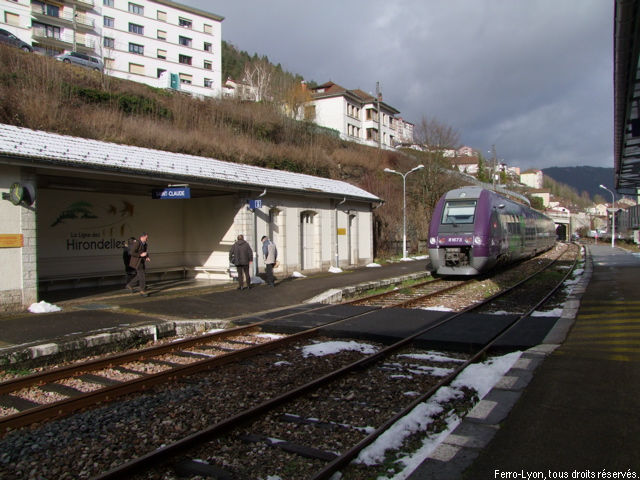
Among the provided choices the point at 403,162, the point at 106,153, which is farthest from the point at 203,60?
the point at 106,153

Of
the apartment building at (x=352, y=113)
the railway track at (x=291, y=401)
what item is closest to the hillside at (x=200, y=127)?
the railway track at (x=291, y=401)

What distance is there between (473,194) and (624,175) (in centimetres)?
791

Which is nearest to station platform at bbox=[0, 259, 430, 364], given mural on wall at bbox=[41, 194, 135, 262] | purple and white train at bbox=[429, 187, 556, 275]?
mural on wall at bbox=[41, 194, 135, 262]

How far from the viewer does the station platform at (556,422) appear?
3.33m

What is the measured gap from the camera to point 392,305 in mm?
11898

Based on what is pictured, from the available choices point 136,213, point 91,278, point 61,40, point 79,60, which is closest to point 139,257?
point 91,278

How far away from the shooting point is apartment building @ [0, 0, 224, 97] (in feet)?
142

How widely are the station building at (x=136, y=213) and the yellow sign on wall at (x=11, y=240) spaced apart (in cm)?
2

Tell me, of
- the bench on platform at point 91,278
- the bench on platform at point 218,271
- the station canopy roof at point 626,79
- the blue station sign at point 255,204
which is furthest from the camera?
the bench on platform at point 218,271

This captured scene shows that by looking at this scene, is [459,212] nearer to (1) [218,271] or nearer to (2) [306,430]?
(1) [218,271]

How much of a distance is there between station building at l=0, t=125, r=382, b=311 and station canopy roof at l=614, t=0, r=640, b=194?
10.3 meters

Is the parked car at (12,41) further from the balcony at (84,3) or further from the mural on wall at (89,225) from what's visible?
the mural on wall at (89,225)

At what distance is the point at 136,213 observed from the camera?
16609mm

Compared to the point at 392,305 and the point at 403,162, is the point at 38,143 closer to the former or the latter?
the point at 392,305
